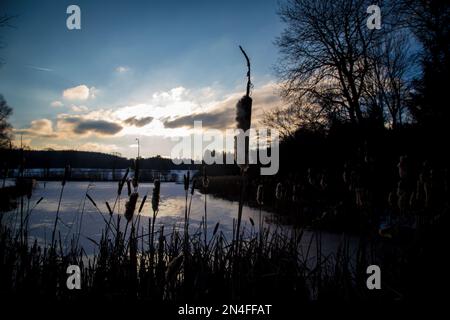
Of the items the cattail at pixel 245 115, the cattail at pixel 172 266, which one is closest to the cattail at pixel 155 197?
the cattail at pixel 172 266

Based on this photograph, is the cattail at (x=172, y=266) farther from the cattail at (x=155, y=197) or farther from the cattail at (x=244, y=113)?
the cattail at (x=244, y=113)

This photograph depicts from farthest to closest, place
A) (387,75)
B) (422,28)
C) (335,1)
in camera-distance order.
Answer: (387,75) < (335,1) < (422,28)

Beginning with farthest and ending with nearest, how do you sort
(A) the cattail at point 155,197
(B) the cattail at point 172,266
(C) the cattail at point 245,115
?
(A) the cattail at point 155,197
(C) the cattail at point 245,115
(B) the cattail at point 172,266

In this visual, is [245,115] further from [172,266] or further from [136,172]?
[136,172]

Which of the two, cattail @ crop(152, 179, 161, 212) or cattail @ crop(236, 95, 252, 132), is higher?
cattail @ crop(236, 95, 252, 132)

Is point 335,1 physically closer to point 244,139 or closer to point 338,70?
point 338,70

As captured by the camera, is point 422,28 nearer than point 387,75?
Yes

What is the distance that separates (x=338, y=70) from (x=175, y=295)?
13.8 metres

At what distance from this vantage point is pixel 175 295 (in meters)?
2.14

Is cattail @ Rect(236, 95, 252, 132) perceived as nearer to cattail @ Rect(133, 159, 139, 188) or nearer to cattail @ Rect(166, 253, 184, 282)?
cattail @ Rect(166, 253, 184, 282)

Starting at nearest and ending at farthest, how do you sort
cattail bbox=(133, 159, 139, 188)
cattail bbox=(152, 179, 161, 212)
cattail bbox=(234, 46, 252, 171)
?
cattail bbox=(234, 46, 252, 171), cattail bbox=(152, 179, 161, 212), cattail bbox=(133, 159, 139, 188)

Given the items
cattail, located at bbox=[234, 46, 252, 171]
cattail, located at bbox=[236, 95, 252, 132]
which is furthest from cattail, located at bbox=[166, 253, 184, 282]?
cattail, located at bbox=[236, 95, 252, 132]

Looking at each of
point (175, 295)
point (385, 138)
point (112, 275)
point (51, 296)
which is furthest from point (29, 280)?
point (385, 138)
